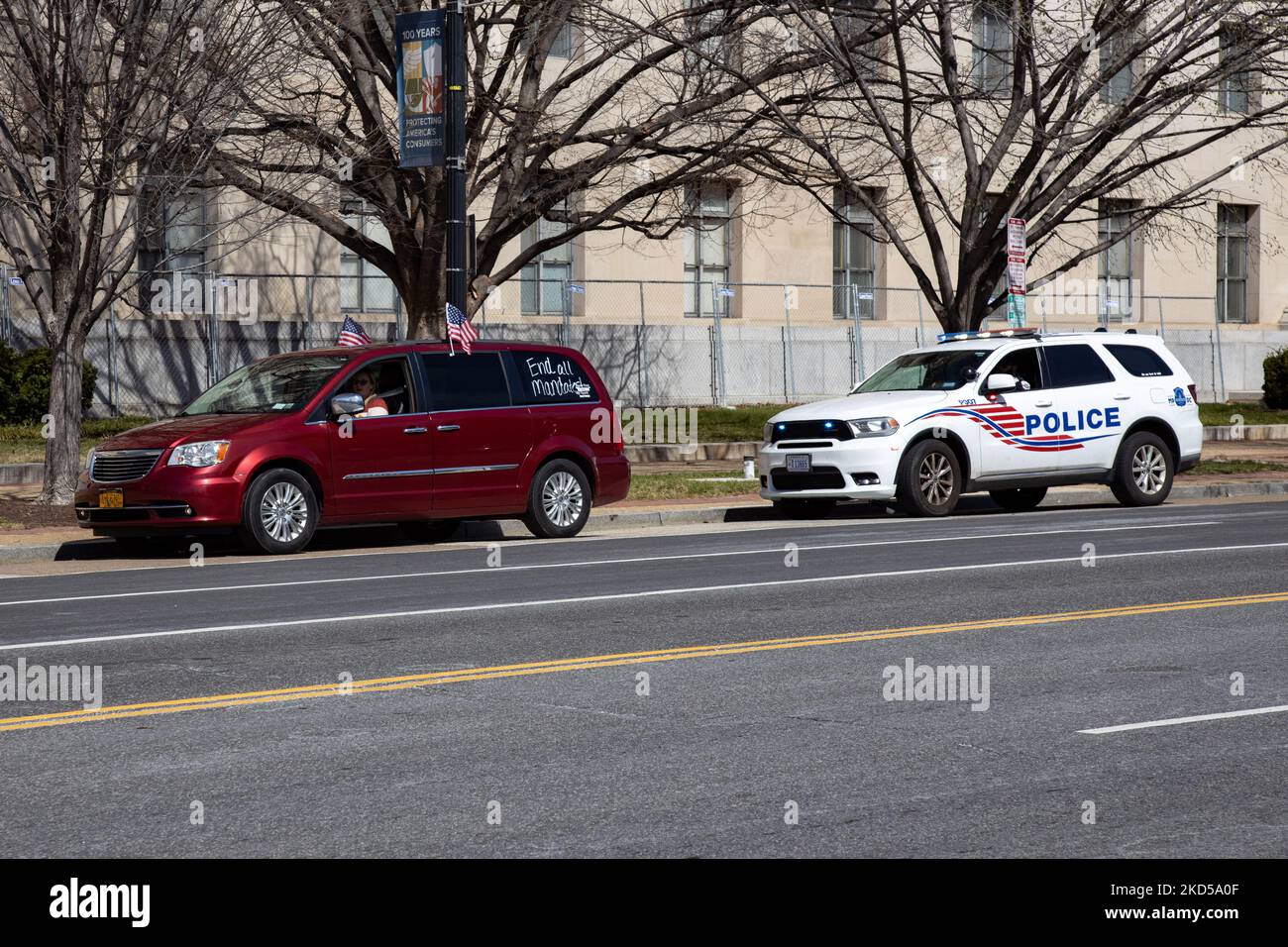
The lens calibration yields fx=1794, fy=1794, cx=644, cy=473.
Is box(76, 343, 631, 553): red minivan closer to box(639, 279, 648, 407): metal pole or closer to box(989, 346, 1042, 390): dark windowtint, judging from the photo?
box(989, 346, 1042, 390): dark windowtint

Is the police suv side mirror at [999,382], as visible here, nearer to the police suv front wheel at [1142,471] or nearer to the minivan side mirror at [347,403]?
the police suv front wheel at [1142,471]

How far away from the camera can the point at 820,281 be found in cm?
3984

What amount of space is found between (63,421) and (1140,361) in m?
12.0

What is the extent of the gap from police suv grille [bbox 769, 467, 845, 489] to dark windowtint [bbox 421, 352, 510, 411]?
3.53 m

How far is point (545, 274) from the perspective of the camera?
36594 mm

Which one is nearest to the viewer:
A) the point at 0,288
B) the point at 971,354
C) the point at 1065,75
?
the point at 971,354

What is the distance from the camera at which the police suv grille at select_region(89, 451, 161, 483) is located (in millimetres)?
15633

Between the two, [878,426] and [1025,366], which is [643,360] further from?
→ [878,426]

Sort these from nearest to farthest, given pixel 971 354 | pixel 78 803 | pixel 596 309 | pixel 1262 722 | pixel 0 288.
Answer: pixel 78 803 → pixel 1262 722 → pixel 971 354 → pixel 0 288 → pixel 596 309

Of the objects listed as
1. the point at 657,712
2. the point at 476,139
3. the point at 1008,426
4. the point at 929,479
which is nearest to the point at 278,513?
the point at 929,479
